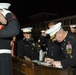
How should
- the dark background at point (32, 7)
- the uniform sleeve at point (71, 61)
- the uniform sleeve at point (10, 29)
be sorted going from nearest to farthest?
the uniform sleeve at point (10, 29)
the uniform sleeve at point (71, 61)
the dark background at point (32, 7)

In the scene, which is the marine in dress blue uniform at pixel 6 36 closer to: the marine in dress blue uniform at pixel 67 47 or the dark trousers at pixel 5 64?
the dark trousers at pixel 5 64

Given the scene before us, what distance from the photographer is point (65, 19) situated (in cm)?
1002

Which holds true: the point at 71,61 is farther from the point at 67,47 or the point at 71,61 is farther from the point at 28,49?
the point at 28,49

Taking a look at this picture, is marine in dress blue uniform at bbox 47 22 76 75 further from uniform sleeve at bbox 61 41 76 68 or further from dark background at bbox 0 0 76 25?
dark background at bbox 0 0 76 25

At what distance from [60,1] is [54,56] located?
42.0 feet

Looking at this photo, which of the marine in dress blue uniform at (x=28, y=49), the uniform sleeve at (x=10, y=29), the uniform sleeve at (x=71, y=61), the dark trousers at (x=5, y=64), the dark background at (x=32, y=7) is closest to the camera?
the uniform sleeve at (x=10, y=29)

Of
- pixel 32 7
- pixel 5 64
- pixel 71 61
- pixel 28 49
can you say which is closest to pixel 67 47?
pixel 71 61

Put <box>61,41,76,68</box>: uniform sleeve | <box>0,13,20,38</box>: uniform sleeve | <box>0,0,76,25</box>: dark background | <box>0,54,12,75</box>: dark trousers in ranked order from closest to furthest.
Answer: <box>0,13,20,38</box>: uniform sleeve → <box>0,54,12,75</box>: dark trousers → <box>61,41,76,68</box>: uniform sleeve → <box>0,0,76,25</box>: dark background

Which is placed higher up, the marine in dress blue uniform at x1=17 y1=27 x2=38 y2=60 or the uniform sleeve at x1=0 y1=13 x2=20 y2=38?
the uniform sleeve at x1=0 y1=13 x2=20 y2=38

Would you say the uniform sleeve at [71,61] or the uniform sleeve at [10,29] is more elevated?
the uniform sleeve at [10,29]

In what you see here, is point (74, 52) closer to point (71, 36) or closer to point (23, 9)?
point (71, 36)

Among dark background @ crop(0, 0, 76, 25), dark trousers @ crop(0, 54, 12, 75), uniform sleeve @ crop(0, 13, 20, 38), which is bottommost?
dark trousers @ crop(0, 54, 12, 75)

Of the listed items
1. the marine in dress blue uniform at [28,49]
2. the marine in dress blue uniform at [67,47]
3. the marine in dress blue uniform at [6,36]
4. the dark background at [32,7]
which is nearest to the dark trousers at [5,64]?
the marine in dress blue uniform at [6,36]

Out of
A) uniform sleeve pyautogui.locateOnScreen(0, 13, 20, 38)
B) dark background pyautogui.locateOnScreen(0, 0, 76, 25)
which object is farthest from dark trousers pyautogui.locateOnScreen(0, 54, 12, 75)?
dark background pyautogui.locateOnScreen(0, 0, 76, 25)
